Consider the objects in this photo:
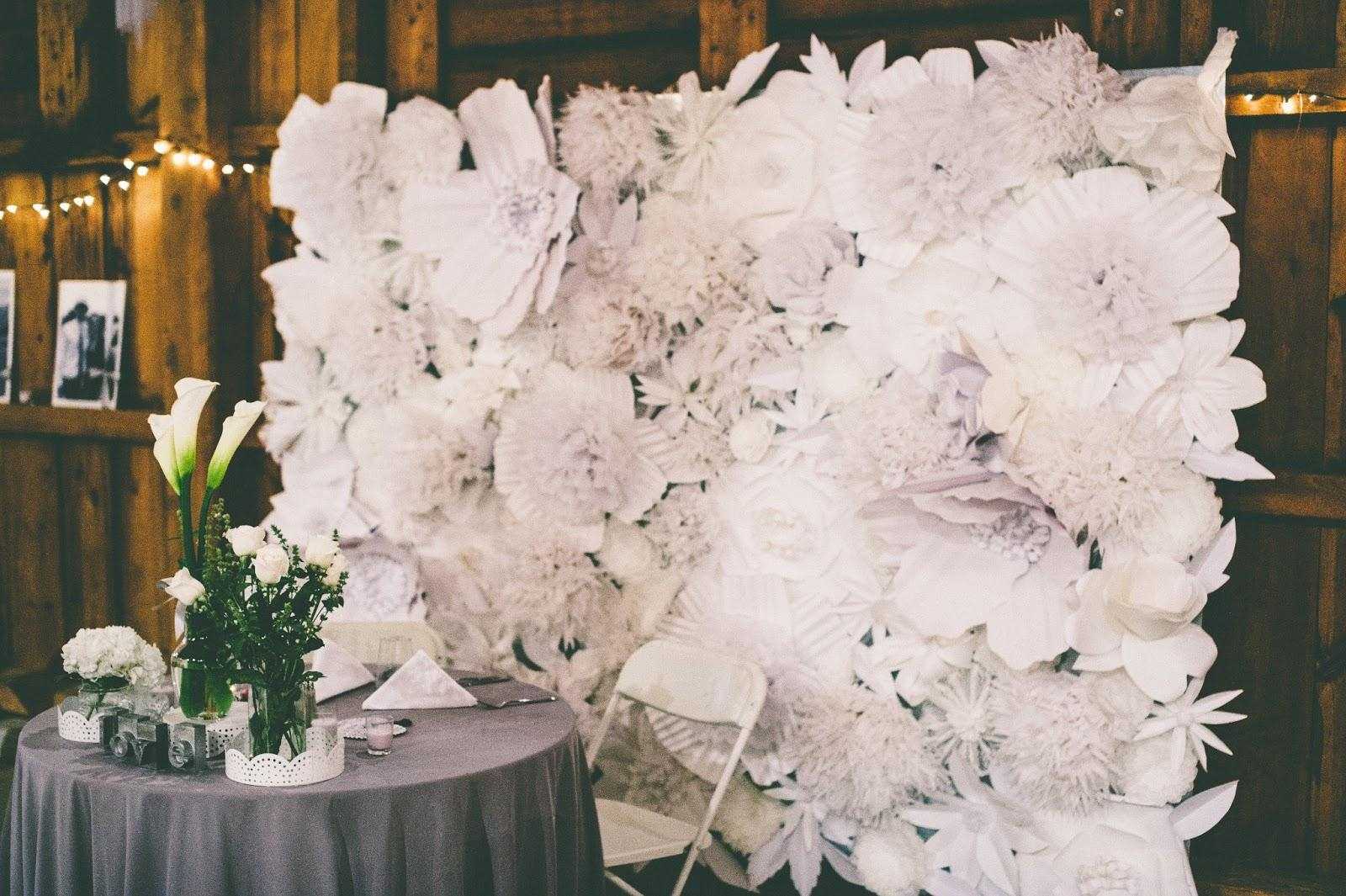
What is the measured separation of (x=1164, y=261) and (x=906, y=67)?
88 centimetres

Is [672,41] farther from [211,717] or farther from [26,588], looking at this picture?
[26,588]

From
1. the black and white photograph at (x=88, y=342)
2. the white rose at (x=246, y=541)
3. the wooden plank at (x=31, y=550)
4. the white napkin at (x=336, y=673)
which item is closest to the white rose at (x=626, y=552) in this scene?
the white napkin at (x=336, y=673)

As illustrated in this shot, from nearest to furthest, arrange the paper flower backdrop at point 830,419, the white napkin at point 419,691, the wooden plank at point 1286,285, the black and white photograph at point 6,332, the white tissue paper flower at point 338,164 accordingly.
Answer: the white napkin at point 419,691 → the paper flower backdrop at point 830,419 → the wooden plank at point 1286,285 → the white tissue paper flower at point 338,164 → the black and white photograph at point 6,332

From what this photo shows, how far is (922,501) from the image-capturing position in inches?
128

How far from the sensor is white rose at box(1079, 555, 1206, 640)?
3.04m

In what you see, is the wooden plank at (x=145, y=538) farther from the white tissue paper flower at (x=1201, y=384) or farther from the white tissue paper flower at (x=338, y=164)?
the white tissue paper flower at (x=1201, y=384)

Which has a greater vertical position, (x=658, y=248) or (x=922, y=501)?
(x=658, y=248)

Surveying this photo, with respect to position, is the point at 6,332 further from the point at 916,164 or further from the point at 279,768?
the point at 916,164

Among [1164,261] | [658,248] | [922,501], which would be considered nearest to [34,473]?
[658,248]

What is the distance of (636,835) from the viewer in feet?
10.4

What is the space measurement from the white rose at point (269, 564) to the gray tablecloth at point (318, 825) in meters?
0.39

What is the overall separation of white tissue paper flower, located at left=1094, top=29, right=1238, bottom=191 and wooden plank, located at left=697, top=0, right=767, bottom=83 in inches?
40.8

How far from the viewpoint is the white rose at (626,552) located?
3746 mm

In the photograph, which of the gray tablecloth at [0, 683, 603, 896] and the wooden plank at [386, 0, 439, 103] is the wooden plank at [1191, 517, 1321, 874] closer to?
the gray tablecloth at [0, 683, 603, 896]
